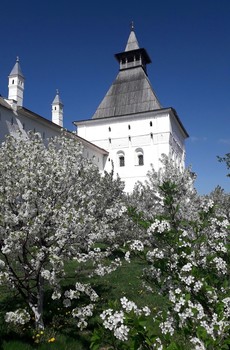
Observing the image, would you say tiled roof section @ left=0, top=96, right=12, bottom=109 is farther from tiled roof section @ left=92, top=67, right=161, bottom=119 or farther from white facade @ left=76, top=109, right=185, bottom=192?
tiled roof section @ left=92, top=67, right=161, bottom=119

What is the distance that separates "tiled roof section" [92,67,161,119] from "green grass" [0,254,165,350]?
36977 millimetres

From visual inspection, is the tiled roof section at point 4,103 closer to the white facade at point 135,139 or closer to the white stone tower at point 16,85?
the white stone tower at point 16,85

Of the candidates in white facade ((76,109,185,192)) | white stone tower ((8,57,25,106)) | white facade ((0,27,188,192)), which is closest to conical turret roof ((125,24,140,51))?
white facade ((0,27,188,192))

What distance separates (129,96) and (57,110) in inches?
468

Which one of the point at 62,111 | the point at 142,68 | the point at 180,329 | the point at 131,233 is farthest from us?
the point at 142,68

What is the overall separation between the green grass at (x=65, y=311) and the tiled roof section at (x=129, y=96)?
121 ft

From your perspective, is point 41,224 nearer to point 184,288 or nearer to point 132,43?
point 184,288

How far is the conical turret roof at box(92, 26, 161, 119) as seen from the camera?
47.1 meters

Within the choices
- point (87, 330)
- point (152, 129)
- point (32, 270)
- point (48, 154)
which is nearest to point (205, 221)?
point (32, 270)

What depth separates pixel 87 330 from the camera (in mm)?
7152

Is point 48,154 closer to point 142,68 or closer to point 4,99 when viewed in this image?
point 4,99

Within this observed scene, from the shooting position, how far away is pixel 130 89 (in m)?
50.0

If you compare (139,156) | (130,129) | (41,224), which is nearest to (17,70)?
(130,129)

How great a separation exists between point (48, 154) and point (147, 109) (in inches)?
1550
